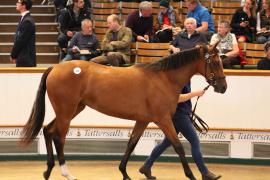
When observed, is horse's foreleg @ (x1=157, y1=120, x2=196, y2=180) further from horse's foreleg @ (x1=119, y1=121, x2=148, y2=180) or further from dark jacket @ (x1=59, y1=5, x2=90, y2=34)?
dark jacket @ (x1=59, y1=5, x2=90, y2=34)

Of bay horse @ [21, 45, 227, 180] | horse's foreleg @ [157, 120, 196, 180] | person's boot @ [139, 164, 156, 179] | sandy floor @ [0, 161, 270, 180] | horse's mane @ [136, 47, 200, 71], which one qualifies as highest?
horse's mane @ [136, 47, 200, 71]

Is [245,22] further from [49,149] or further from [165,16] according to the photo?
[49,149]

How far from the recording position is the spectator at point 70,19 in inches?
579

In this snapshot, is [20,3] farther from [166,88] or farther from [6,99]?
[166,88]

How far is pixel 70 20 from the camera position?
14859mm

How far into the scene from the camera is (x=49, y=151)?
33.9 feet

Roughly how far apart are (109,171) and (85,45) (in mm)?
2762

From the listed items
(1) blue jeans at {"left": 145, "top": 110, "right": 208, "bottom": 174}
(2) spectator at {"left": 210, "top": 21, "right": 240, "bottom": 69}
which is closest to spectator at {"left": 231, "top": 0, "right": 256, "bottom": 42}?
(2) spectator at {"left": 210, "top": 21, "right": 240, "bottom": 69}

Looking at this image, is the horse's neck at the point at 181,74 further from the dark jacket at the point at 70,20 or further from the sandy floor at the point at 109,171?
the dark jacket at the point at 70,20

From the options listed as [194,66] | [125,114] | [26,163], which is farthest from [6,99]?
[194,66]

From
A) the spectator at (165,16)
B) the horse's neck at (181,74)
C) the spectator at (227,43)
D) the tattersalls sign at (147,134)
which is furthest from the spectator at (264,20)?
the horse's neck at (181,74)

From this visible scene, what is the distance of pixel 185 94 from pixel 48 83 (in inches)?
65.1

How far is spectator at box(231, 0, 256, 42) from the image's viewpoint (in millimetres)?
14406

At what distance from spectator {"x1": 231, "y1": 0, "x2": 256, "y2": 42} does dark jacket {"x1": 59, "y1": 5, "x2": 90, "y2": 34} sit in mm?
2619
